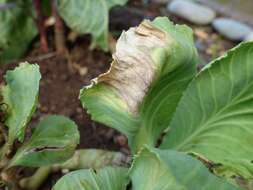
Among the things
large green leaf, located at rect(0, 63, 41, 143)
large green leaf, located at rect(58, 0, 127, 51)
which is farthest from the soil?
large green leaf, located at rect(0, 63, 41, 143)

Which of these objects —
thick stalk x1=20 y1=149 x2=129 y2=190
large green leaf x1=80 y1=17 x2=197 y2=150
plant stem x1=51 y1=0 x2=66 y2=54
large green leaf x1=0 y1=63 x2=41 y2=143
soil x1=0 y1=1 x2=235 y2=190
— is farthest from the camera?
plant stem x1=51 y1=0 x2=66 y2=54

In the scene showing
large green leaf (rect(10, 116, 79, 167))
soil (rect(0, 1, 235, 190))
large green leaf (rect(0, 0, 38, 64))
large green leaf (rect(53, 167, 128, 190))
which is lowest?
soil (rect(0, 1, 235, 190))

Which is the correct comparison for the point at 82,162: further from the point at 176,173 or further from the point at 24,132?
the point at 176,173

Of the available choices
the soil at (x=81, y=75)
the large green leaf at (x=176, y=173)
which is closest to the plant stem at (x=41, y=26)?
the soil at (x=81, y=75)

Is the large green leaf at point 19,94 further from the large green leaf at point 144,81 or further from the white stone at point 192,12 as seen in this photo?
the white stone at point 192,12

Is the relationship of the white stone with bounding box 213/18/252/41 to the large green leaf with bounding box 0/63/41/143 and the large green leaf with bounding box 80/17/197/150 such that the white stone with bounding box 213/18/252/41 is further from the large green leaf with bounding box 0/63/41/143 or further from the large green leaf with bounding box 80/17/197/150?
the large green leaf with bounding box 0/63/41/143

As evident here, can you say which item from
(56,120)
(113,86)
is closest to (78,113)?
(56,120)

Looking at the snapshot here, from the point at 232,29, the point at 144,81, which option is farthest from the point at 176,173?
the point at 232,29
